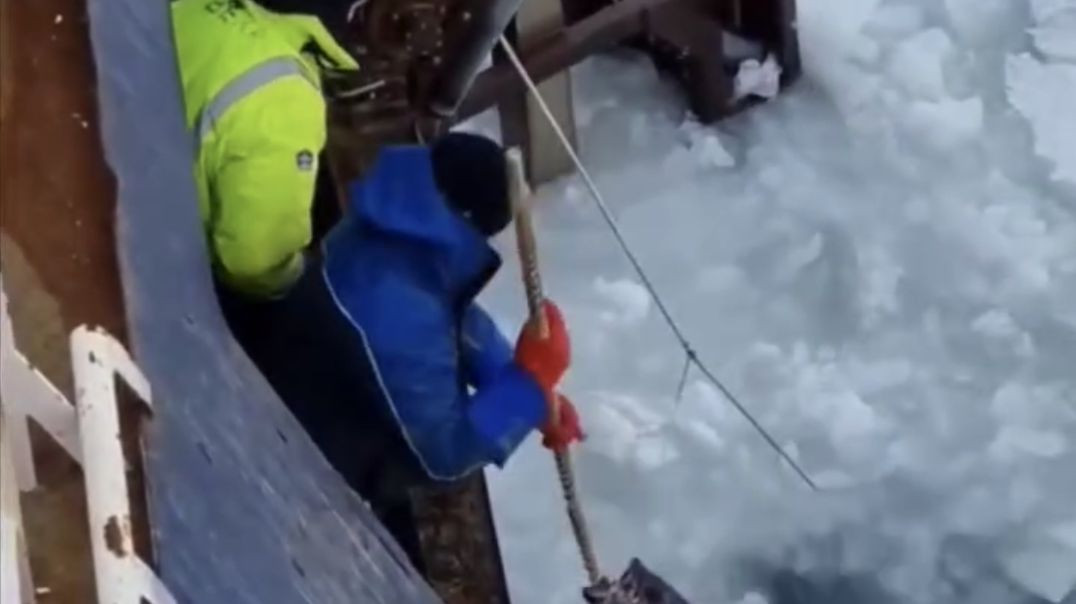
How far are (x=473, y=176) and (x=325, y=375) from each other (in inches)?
11.4

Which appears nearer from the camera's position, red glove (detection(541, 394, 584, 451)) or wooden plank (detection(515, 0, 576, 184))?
red glove (detection(541, 394, 584, 451))

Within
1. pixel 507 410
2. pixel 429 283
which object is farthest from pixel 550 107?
pixel 429 283

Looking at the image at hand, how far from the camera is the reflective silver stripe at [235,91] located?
2.44 metres

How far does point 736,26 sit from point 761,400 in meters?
1.02

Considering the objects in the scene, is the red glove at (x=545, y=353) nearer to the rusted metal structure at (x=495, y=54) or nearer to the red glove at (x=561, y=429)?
the red glove at (x=561, y=429)

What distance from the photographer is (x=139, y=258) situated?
168cm

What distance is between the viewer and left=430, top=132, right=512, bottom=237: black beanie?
2.54 metres

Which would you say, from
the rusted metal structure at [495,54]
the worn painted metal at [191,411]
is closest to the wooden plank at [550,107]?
the rusted metal structure at [495,54]

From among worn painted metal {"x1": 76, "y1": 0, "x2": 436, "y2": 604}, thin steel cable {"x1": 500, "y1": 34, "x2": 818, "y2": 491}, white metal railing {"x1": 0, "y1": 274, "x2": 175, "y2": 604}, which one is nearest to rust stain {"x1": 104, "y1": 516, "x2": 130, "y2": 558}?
white metal railing {"x1": 0, "y1": 274, "x2": 175, "y2": 604}

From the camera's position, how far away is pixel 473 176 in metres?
2.55

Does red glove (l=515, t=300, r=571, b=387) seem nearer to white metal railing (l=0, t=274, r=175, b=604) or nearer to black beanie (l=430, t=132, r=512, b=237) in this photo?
black beanie (l=430, t=132, r=512, b=237)

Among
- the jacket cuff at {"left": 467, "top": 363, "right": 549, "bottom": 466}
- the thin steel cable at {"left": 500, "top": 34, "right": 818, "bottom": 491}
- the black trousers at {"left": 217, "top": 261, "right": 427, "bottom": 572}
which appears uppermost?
the black trousers at {"left": 217, "top": 261, "right": 427, "bottom": 572}

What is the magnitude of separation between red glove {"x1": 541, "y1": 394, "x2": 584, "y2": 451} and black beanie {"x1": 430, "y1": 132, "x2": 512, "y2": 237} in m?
0.32

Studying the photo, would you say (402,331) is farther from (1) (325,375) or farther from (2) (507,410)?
(2) (507,410)
